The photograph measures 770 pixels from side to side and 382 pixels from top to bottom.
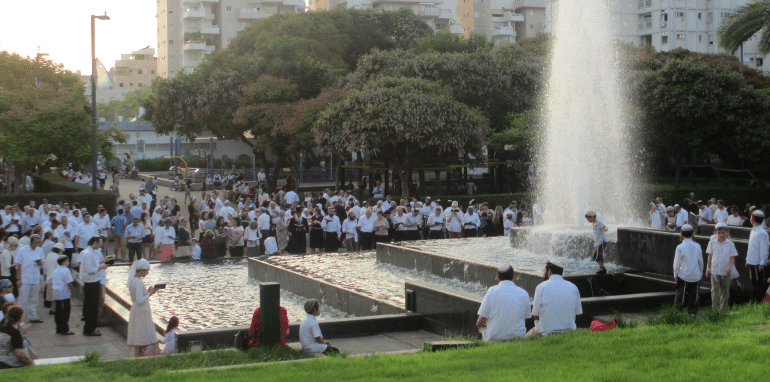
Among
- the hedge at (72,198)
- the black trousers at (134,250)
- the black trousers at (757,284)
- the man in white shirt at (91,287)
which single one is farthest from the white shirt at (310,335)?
the hedge at (72,198)

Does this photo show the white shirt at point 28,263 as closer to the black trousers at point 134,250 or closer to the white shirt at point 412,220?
the black trousers at point 134,250

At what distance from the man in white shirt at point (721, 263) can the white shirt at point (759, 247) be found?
55 centimetres

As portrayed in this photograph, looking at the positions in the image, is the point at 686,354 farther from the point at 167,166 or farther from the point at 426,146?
the point at 167,166

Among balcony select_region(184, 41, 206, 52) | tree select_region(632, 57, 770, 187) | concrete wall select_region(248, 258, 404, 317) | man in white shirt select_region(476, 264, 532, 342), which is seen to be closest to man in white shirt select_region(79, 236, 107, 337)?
concrete wall select_region(248, 258, 404, 317)

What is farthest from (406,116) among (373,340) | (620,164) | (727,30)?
(373,340)

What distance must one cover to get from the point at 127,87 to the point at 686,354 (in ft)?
426

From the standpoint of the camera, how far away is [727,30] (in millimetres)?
32906

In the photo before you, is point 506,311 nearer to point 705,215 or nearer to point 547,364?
point 547,364

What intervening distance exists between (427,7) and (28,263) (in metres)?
90.3

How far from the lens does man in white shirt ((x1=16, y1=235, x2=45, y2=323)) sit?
13.9 m

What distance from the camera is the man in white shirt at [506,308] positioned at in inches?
309

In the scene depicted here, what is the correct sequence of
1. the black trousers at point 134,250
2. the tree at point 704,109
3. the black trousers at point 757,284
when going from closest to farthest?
the black trousers at point 757,284
the black trousers at point 134,250
the tree at point 704,109

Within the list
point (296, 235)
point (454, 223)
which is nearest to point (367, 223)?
point (296, 235)

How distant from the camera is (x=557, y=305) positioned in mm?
7984
